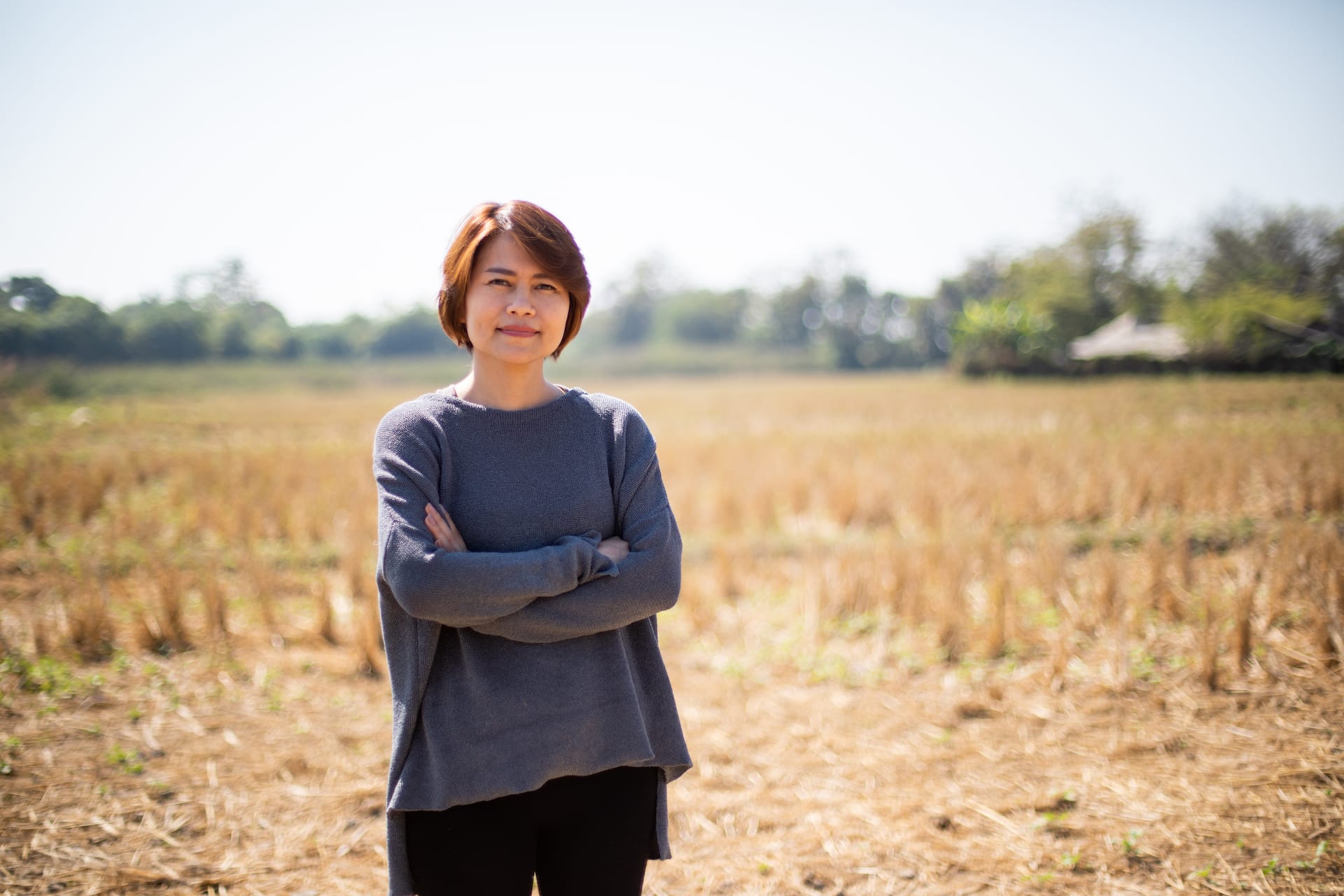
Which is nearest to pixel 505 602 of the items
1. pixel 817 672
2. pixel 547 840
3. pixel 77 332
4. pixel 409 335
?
pixel 547 840

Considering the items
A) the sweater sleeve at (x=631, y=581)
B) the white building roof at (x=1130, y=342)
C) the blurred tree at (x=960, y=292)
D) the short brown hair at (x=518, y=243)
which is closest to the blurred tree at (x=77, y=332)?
the short brown hair at (x=518, y=243)

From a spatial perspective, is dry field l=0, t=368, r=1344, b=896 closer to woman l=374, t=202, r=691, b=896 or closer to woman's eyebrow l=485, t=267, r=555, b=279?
woman l=374, t=202, r=691, b=896

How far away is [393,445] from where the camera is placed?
1301 millimetres

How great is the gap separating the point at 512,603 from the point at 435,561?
15 centimetres

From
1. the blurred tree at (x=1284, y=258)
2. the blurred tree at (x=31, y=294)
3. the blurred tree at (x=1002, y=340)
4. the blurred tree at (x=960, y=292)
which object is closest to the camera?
the blurred tree at (x=31, y=294)

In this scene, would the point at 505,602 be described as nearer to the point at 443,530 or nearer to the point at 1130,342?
the point at 443,530

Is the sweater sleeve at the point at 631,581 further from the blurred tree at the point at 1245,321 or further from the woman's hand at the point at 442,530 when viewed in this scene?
the blurred tree at the point at 1245,321

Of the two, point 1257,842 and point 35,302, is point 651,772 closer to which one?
point 1257,842

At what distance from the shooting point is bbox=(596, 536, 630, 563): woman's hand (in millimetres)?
1375

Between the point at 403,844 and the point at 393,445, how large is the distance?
2.44 ft

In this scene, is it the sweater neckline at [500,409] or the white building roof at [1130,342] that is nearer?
the sweater neckline at [500,409]

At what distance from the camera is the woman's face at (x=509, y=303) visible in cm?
131

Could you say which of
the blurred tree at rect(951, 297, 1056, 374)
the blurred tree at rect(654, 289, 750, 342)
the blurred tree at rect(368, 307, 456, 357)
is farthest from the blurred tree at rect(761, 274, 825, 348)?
the blurred tree at rect(368, 307, 456, 357)

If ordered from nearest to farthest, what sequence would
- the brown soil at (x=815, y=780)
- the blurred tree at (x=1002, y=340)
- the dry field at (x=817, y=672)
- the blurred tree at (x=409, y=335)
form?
1. the brown soil at (x=815, y=780)
2. the dry field at (x=817, y=672)
3. the blurred tree at (x=409, y=335)
4. the blurred tree at (x=1002, y=340)
